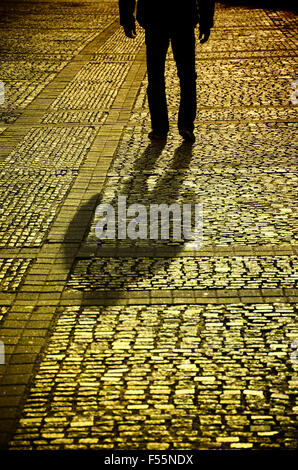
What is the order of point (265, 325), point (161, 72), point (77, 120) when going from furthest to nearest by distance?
point (77, 120)
point (161, 72)
point (265, 325)

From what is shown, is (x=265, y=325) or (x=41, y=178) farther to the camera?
(x=41, y=178)

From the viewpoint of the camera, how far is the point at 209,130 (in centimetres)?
629

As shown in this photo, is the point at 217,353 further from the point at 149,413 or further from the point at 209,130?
the point at 209,130

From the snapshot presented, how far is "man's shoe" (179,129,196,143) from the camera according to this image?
5.93m

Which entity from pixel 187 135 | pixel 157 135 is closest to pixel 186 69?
pixel 187 135

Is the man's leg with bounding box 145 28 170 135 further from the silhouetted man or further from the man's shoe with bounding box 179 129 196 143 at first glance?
the man's shoe with bounding box 179 129 196 143

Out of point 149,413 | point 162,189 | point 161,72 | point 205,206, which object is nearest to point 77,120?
point 161,72

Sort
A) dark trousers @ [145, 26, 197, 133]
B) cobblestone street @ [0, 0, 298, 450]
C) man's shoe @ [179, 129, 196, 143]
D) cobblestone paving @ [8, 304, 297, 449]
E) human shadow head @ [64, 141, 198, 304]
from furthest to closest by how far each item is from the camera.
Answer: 1. man's shoe @ [179, 129, 196, 143]
2. dark trousers @ [145, 26, 197, 133]
3. human shadow head @ [64, 141, 198, 304]
4. cobblestone street @ [0, 0, 298, 450]
5. cobblestone paving @ [8, 304, 297, 449]

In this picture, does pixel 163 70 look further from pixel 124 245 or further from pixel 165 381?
pixel 165 381

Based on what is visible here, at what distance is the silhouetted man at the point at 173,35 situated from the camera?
213 inches

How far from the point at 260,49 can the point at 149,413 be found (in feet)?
27.9

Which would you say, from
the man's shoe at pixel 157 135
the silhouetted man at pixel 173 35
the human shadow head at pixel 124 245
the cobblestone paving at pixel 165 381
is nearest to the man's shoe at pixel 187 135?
the silhouetted man at pixel 173 35

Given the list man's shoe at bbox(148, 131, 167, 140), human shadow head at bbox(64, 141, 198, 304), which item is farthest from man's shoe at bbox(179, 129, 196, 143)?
human shadow head at bbox(64, 141, 198, 304)

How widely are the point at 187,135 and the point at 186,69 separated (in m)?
0.66
